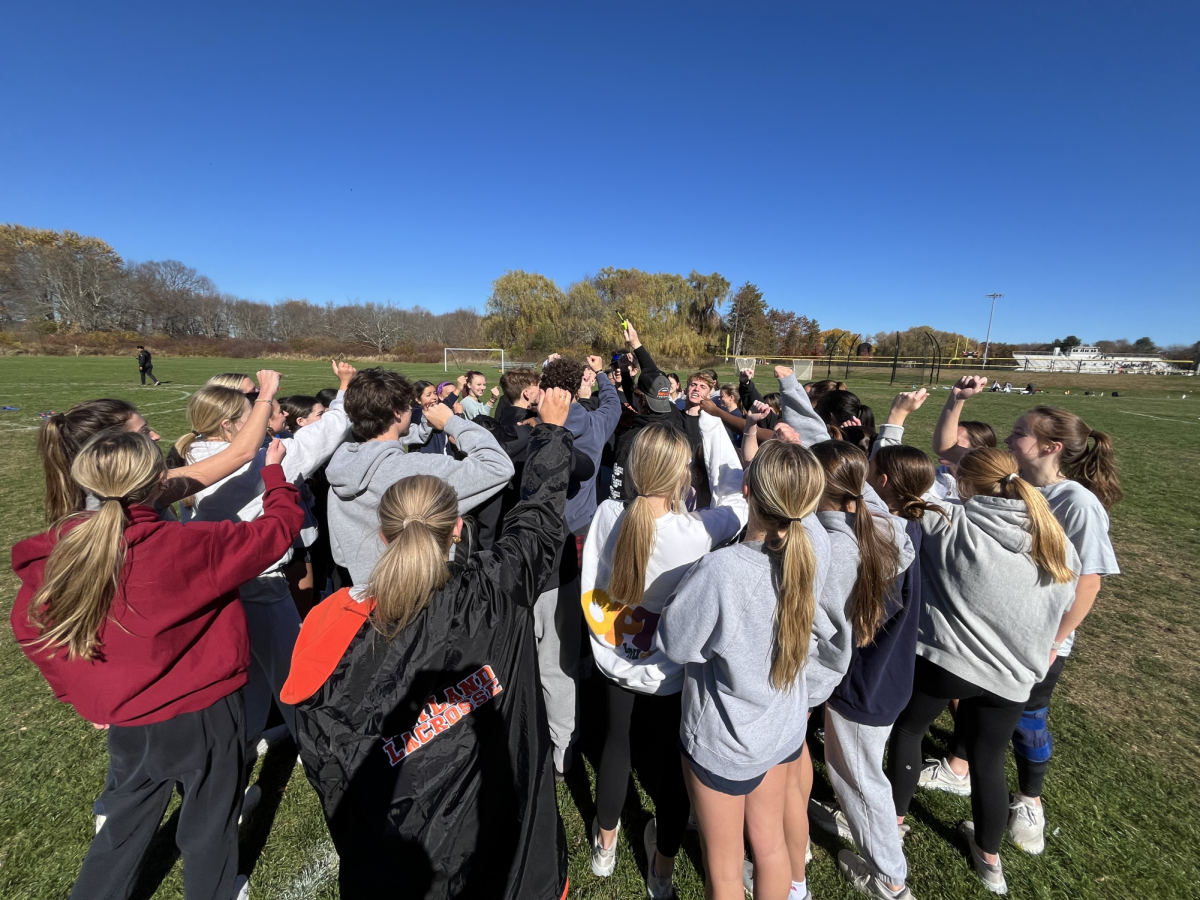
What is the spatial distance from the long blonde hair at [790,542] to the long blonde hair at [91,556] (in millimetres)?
1946

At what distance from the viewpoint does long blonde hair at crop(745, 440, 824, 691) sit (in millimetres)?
1623

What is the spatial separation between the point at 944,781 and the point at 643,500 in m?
2.54

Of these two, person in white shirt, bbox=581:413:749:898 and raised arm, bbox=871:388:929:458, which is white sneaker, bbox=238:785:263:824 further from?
raised arm, bbox=871:388:929:458

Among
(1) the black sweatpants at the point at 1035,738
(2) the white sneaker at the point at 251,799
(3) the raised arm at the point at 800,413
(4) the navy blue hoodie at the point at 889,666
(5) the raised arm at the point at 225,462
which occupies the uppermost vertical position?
(3) the raised arm at the point at 800,413

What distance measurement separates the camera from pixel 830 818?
8.73 ft

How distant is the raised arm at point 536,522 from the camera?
1.84 meters

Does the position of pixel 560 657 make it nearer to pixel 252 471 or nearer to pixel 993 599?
pixel 252 471

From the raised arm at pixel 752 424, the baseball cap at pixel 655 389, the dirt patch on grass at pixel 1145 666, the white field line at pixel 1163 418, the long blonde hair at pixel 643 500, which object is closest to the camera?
the long blonde hair at pixel 643 500

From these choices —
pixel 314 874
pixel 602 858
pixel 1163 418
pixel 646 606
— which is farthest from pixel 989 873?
pixel 1163 418

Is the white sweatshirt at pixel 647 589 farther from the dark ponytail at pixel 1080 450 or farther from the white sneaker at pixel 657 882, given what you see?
the dark ponytail at pixel 1080 450

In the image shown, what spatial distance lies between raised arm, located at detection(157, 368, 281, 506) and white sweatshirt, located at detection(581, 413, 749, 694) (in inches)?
57.9

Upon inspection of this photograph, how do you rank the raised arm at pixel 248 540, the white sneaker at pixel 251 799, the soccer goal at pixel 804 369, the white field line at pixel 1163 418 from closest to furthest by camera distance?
1. the raised arm at pixel 248 540
2. the white sneaker at pixel 251 799
3. the white field line at pixel 1163 418
4. the soccer goal at pixel 804 369

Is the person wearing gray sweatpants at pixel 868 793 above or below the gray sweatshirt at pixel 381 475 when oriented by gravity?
below

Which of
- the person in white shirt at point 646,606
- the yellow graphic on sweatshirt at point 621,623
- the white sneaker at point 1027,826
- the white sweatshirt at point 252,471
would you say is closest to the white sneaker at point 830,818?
the white sneaker at point 1027,826
